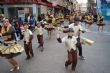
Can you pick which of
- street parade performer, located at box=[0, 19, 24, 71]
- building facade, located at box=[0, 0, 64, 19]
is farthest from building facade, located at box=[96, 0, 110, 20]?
street parade performer, located at box=[0, 19, 24, 71]

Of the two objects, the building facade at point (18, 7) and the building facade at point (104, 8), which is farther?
the building facade at point (104, 8)

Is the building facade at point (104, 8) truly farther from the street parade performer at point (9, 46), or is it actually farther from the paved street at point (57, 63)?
the street parade performer at point (9, 46)

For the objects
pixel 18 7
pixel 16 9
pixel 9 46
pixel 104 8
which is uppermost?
pixel 18 7

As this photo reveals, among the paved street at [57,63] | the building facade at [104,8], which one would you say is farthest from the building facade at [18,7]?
the paved street at [57,63]

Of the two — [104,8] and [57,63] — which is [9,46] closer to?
[57,63]

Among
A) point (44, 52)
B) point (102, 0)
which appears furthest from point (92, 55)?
point (102, 0)

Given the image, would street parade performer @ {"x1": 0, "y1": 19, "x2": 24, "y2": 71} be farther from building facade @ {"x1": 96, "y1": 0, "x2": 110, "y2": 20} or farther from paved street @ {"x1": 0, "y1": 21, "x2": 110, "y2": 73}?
building facade @ {"x1": 96, "y1": 0, "x2": 110, "y2": 20}

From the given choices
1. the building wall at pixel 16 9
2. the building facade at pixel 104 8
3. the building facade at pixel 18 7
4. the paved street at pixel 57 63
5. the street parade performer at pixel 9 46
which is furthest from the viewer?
the building facade at pixel 104 8

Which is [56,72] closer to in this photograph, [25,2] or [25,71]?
[25,71]

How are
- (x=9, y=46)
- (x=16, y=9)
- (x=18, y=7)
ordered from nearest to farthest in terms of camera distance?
1. (x=9, y=46)
2. (x=18, y=7)
3. (x=16, y=9)

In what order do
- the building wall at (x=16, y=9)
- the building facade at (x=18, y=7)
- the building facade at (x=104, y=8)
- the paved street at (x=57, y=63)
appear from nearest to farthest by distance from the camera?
1. the paved street at (x=57, y=63)
2. the building facade at (x=18, y=7)
3. the building wall at (x=16, y=9)
4. the building facade at (x=104, y=8)

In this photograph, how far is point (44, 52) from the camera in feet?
46.5

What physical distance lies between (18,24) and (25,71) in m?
11.9

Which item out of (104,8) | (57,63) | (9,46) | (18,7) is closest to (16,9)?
(18,7)
